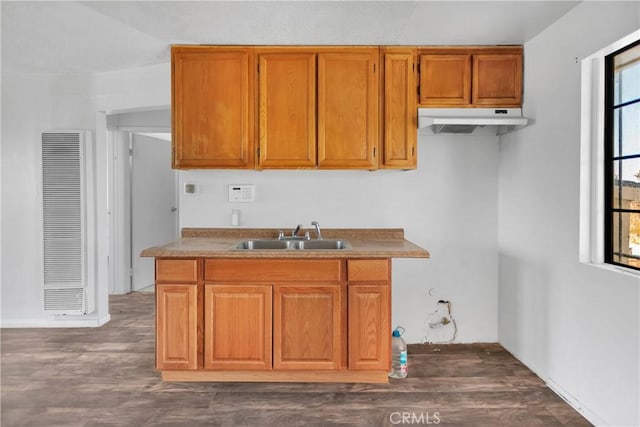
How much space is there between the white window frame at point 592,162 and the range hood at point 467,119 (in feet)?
1.83

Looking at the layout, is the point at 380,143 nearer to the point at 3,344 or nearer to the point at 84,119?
the point at 84,119

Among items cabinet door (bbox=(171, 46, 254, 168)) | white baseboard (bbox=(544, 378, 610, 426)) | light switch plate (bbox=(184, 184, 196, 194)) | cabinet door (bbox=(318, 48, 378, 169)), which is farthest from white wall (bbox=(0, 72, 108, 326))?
white baseboard (bbox=(544, 378, 610, 426))

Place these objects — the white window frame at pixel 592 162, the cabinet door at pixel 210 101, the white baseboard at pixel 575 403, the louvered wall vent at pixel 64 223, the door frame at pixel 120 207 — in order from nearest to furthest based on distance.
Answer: the white baseboard at pixel 575 403, the white window frame at pixel 592 162, the cabinet door at pixel 210 101, the louvered wall vent at pixel 64 223, the door frame at pixel 120 207

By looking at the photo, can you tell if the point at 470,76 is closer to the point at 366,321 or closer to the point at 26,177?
the point at 366,321

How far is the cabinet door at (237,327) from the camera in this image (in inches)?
103

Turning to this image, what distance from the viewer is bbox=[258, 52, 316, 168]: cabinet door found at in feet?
9.88

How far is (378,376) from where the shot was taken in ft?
8.88

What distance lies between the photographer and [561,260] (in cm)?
254

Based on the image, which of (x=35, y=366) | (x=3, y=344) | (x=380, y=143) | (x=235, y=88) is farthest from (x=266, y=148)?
(x=3, y=344)

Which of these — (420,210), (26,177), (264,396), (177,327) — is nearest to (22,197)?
(26,177)

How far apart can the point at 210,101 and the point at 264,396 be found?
6.40 ft

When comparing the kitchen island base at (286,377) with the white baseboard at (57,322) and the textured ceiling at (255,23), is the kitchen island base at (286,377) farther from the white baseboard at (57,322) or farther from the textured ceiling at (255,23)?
the textured ceiling at (255,23)

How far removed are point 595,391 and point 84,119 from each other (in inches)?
168

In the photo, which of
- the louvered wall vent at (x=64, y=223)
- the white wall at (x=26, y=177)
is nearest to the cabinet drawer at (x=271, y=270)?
the louvered wall vent at (x=64, y=223)
